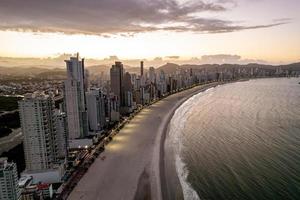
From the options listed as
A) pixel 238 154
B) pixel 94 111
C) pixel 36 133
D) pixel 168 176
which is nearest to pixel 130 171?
pixel 168 176

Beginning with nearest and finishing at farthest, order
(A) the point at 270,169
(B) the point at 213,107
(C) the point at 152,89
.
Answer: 1. (A) the point at 270,169
2. (B) the point at 213,107
3. (C) the point at 152,89

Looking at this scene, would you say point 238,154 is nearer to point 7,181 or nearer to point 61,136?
point 61,136

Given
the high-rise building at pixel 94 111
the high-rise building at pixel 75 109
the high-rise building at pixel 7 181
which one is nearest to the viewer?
the high-rise building at pixel 7 181

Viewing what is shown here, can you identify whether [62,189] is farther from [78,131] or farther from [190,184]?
[78,131]

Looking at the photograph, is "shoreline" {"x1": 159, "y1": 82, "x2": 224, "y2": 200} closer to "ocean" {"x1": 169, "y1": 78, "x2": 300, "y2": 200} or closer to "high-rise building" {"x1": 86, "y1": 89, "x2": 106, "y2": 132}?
"ocean" {"x1": 169, "y1": 78, "x2": 300, "y2": 200}

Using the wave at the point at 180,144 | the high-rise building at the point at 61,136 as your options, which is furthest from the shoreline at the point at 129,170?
the high-rise building at the point at 61,136

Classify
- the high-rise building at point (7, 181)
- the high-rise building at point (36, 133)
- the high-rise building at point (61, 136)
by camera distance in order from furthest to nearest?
the high-rise building at point (61, 136), the high-rise building at point (36, 133), the high-rise building at point (7, 181)

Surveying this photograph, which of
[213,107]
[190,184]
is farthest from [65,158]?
[213,107]

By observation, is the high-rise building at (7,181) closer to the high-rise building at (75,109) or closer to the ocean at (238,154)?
the ocean at (238,154)
